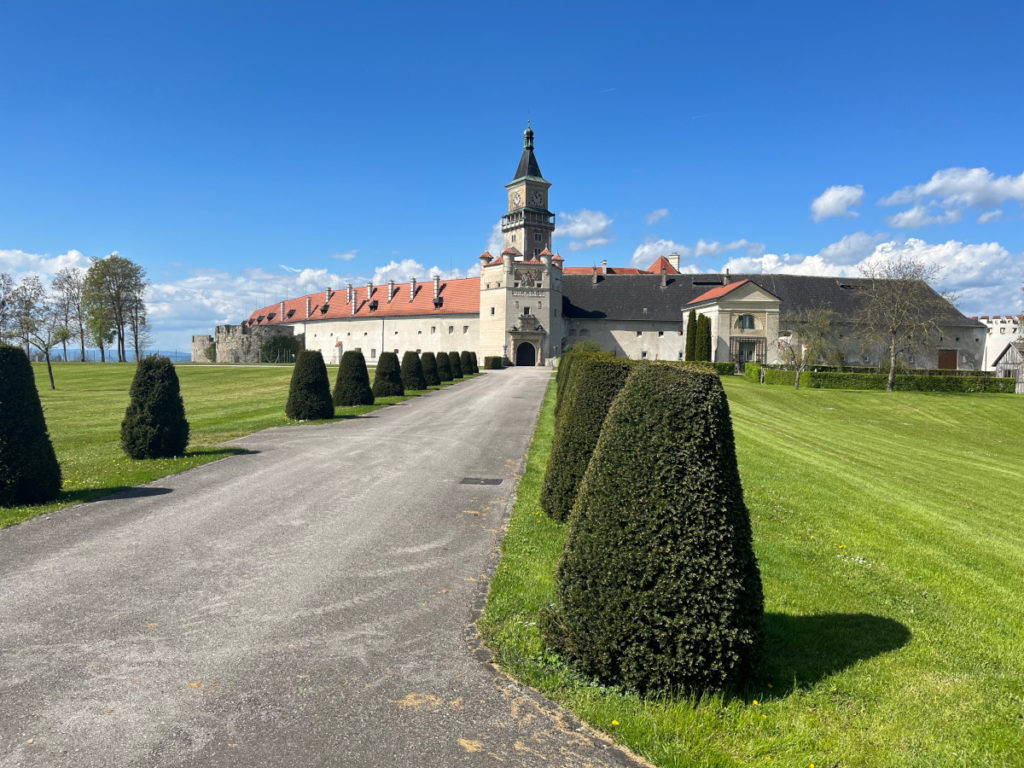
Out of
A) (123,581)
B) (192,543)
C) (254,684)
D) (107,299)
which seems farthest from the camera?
(107,299)

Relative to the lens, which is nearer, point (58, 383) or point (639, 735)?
point (639, 735)

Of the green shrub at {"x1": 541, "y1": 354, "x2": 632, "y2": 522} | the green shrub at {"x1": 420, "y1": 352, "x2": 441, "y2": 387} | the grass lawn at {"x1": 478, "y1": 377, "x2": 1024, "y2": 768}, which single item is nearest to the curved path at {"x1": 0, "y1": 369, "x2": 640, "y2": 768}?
the grass lawn at {"x1": 478, "y1": 377, "x2": 1024, "y2": 768}

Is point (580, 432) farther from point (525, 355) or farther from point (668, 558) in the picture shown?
point (525, 355)

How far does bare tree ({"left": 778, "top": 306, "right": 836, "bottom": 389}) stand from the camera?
47.9 metres

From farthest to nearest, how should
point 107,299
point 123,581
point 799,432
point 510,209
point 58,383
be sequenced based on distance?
point 510,209 → point 107,299 → point 58,383 → point 799,432 → point 123,581

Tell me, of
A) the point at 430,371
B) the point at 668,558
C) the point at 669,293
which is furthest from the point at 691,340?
the point at 668,558

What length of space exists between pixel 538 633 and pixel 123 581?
4.44m

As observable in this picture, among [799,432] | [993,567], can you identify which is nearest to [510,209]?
[799,432]

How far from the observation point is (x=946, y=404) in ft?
121

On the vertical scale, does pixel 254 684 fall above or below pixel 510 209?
below

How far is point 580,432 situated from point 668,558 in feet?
14.4

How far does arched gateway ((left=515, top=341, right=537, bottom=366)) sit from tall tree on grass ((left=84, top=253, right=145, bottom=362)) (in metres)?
42.6

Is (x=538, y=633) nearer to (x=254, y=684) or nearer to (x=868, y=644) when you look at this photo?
(x=254, y=684)

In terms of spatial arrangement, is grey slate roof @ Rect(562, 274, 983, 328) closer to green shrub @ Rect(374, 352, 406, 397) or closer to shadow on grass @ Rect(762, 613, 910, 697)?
green shrub @ Rect(374, 352, 406, 397)
